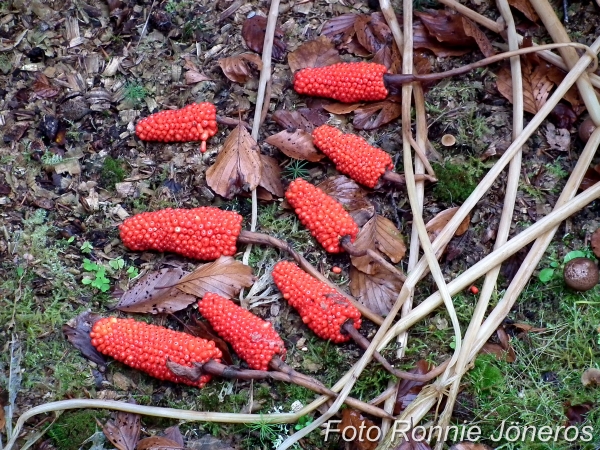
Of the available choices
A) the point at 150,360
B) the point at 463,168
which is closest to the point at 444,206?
the point at 463,168

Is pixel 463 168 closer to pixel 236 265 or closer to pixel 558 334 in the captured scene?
pixel 558 334

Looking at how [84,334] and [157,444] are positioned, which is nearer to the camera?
[157,444]

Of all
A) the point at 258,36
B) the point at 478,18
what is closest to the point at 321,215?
the point at 258,36

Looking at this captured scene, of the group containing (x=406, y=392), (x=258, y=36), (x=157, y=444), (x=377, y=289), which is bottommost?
(x=157, y=444)

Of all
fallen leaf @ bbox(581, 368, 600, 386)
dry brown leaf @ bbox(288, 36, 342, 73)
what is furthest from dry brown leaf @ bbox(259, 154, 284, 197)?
fallen leaf @ bbox(581, 368, 600, 386)

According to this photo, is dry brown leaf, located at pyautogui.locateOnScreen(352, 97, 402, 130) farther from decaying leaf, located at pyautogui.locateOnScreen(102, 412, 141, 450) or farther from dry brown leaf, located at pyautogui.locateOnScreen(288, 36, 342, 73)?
decaying leaf, located at pyautogui.locateOnScreen(102, 412, 141, 450)

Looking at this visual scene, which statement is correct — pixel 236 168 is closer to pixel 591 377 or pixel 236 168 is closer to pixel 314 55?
pixel 314 55
